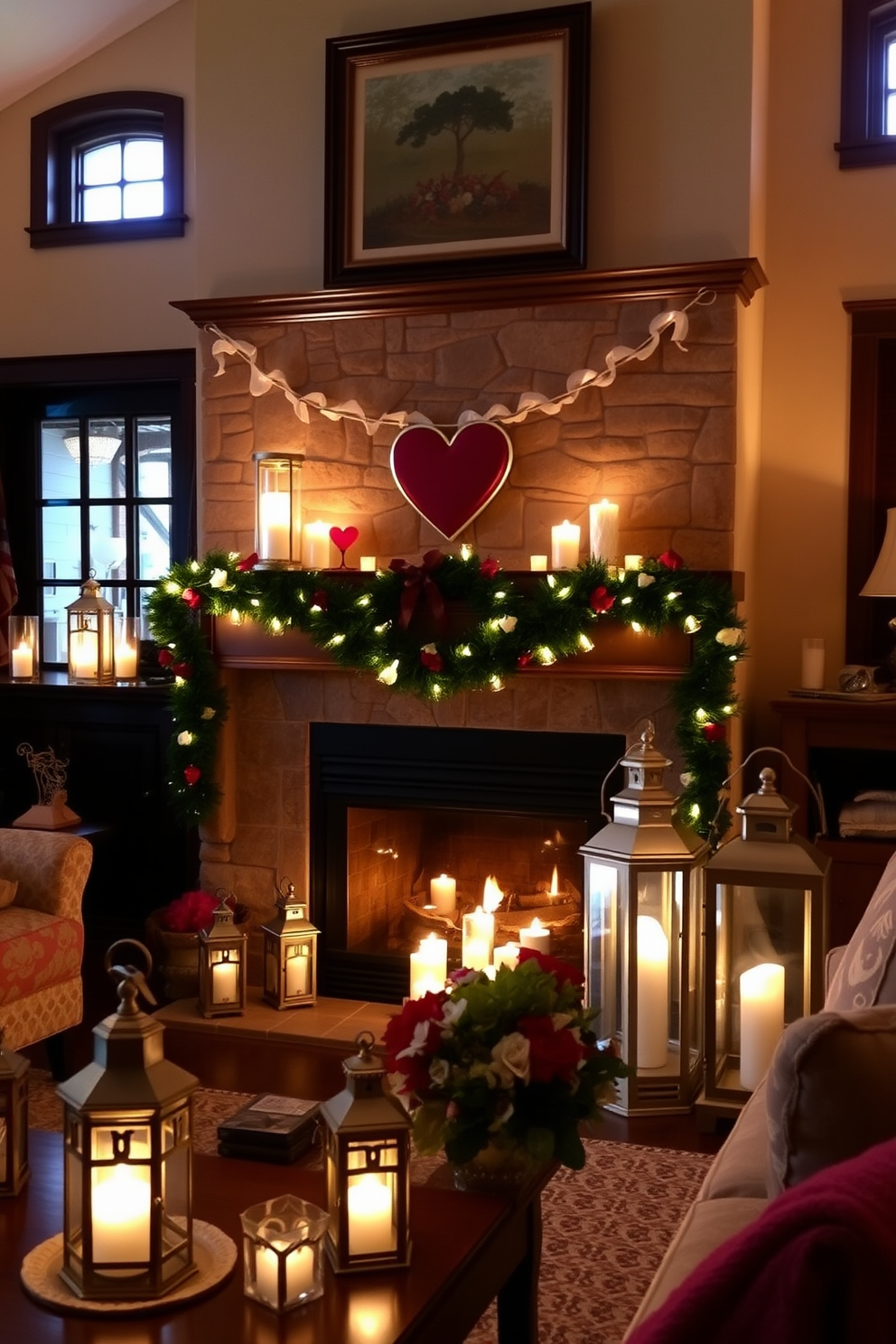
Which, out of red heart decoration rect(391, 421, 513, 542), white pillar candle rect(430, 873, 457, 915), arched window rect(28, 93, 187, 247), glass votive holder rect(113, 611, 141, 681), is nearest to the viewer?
red heart decoration rect(391, 421, 513, 542)

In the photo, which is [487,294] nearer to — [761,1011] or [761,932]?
[761,932]

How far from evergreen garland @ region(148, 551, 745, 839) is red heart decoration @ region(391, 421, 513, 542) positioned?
177mm

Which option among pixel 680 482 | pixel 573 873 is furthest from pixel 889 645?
pixel 573 873

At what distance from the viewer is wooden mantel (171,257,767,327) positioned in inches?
150

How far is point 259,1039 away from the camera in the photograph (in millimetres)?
4043

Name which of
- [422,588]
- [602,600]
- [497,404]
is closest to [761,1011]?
[602,600]

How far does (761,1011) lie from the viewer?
119 inches

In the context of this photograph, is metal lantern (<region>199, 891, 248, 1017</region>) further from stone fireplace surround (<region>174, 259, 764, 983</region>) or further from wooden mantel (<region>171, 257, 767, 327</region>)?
wooden mantel (<region>171, 257, 767, 327</region>)

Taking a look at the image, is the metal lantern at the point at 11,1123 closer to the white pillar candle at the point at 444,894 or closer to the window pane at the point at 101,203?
the white pillar candle at the point at 444,894

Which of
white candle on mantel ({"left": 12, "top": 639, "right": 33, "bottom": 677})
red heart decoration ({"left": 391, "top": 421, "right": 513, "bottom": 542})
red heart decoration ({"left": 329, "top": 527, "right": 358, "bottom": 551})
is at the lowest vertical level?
white candle on mantel ({"left": 12, "top": 639, "right": 33, "bottom": 677})

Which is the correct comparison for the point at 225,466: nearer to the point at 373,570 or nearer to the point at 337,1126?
the point at 373,570

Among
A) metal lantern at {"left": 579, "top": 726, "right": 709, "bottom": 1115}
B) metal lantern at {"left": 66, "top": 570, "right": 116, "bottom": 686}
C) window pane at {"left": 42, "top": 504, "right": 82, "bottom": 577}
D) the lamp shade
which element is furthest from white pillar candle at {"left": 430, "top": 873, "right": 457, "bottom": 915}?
window pane at {"left": 42, "top": 504, "right": 82, "bottom": 577}

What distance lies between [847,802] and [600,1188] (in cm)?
163

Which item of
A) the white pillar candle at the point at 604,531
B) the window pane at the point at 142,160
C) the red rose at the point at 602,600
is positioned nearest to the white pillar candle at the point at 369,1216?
the red rose at the point at 602,600
